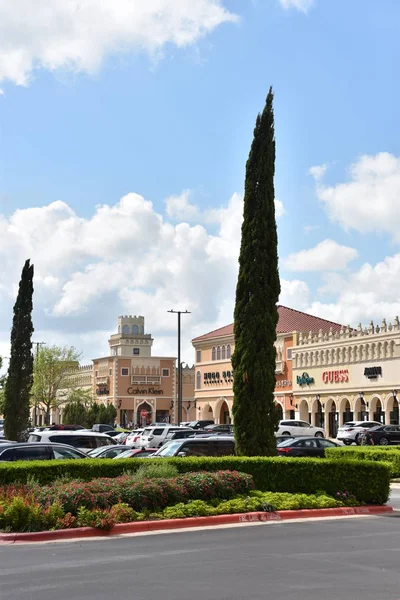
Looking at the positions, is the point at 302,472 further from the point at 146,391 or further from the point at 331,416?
the point at 146,391

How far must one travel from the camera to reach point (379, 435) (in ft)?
159

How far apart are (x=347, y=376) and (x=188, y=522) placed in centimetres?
5068

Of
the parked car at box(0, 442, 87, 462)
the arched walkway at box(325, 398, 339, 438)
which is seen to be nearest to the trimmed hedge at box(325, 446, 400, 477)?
the parked car at box(0, 442, 87, 462)

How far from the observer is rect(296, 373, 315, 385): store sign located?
230 ft

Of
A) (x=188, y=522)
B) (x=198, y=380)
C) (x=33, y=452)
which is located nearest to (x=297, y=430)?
(x=33, y=452)

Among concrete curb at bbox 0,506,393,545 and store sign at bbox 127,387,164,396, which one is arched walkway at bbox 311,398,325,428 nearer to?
store sign at bbox 127,387,164,396

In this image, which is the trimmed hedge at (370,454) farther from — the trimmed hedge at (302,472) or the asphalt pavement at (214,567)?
the asphalt pavement at (214,567)

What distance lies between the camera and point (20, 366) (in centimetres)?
3778

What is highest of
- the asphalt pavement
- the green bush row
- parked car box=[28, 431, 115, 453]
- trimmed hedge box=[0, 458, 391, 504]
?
parked car box=[28, 431, 115, 453]

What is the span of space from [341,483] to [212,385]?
223 feet

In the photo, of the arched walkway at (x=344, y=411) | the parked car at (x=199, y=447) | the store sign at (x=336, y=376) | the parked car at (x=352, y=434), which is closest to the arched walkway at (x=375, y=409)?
the store sign at (x=336, y=376)

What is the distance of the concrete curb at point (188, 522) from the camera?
45.3ft

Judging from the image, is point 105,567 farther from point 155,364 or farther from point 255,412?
point 155,364

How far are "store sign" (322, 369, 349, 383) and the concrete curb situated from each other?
4688cm
